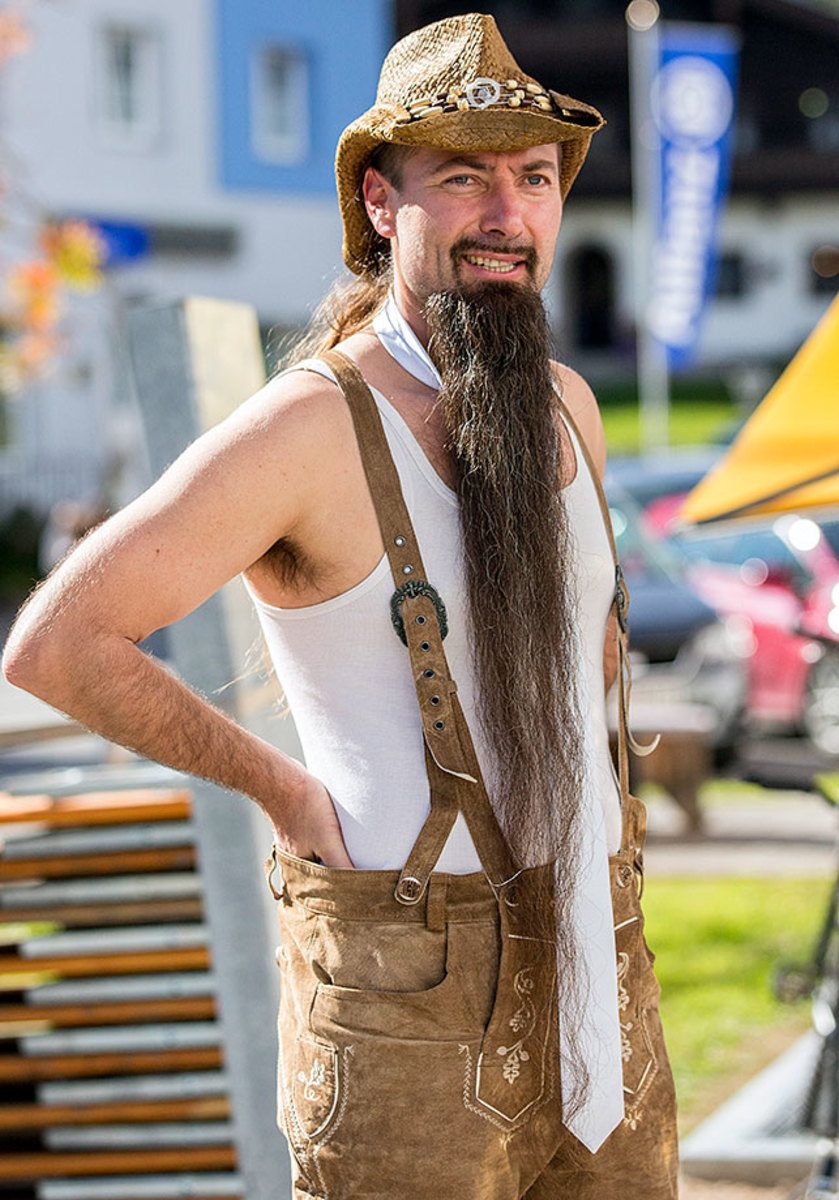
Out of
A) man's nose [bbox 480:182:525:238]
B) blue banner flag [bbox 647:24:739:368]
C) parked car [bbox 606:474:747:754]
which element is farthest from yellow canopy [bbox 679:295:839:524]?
blue banner flag [bbox 647:24:739:368]

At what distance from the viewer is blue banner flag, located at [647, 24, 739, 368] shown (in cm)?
1642

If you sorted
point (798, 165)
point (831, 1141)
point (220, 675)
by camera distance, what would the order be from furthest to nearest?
point (798, 165) < point (831, 1141) < point (220, 675)

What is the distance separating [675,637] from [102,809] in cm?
770

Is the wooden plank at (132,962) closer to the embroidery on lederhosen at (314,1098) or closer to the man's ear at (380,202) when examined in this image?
the embroidery on lederhosen at (314,1098)

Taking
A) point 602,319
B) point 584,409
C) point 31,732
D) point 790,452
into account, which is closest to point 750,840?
point 790,452

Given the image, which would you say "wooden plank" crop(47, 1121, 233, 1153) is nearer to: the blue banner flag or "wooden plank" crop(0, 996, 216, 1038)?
"wooden plank" crop(0, 996, 216, 1038)

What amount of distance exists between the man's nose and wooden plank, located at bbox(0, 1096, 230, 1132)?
5.89 ft

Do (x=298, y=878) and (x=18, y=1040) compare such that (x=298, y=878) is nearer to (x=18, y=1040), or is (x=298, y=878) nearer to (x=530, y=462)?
(x=530, y=462)

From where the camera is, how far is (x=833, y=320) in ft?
15.2

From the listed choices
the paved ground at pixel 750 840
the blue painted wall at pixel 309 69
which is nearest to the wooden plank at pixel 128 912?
the paved ground at pixel 750 840

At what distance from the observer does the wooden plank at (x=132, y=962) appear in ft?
10.3

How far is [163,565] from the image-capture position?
6.37ft

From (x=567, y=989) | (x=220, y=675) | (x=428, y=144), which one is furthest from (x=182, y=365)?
(x=567, y=989)

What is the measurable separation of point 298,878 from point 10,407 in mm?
20922
